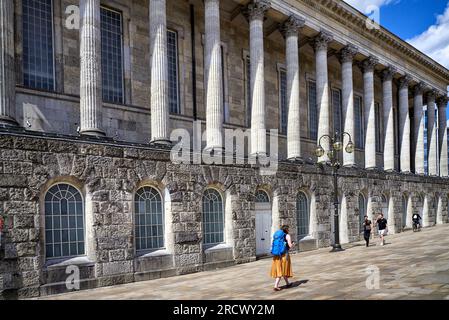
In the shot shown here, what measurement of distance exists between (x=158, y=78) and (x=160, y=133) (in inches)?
92.1

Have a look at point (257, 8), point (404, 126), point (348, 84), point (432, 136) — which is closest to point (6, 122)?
point (257, 8)

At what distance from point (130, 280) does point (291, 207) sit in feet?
32.9

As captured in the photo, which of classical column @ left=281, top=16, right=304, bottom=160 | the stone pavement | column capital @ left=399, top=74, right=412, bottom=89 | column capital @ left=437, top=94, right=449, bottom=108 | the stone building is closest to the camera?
the stone pavement

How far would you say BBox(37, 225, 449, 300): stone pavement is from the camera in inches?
406

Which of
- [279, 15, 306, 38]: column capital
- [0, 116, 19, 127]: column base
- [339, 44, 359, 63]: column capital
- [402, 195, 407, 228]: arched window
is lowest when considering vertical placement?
[402, 195, 407, 228]: arched window

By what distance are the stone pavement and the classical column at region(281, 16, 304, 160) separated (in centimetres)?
Result: 755

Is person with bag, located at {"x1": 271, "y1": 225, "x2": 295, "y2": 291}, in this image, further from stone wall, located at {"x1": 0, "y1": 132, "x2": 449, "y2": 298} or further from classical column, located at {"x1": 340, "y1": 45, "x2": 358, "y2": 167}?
classical column, located at {"x1": 340, "y1": 45, "x2": 358, "y2": 167}

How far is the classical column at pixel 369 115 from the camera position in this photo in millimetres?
29877

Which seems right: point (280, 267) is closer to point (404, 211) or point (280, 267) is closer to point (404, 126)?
point (404, 211)

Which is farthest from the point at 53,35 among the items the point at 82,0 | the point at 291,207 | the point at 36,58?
the point at 291,207

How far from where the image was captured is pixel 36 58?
54.7 feet

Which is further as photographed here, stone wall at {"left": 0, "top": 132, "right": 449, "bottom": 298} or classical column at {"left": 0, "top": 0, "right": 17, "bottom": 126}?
classical column at {"left": 0, "top": 0, "right": 17, "bottom": 126}

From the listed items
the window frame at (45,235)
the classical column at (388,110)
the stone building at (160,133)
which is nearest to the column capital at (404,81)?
the classical column at (388,110)

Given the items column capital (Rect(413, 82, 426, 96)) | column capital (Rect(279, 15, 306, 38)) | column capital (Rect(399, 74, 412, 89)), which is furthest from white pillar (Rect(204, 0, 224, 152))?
column capital (Rect(413, 82, 426, 96))
